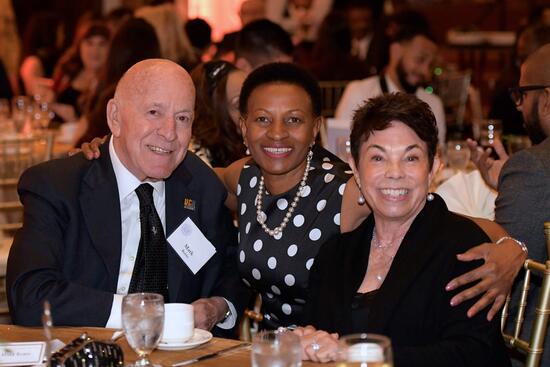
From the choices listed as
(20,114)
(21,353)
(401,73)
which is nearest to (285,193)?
(21,353)

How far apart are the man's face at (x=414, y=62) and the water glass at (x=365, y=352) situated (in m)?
4.89

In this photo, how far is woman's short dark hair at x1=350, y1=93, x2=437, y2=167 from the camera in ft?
9.02

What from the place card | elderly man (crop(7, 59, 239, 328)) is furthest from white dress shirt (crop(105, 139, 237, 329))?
the place card

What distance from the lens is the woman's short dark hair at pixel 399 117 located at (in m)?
2.75

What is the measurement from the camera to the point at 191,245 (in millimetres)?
3283

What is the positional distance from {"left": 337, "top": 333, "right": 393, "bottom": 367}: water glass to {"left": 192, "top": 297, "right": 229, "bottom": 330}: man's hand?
1161 mm

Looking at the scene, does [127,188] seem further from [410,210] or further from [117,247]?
[410,210]

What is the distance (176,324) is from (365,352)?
2.33 ft

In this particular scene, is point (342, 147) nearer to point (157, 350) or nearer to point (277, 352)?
point (157, 350)

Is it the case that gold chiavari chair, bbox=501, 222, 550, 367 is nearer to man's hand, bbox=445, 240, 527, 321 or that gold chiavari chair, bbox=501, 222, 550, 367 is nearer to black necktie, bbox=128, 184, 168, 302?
man's hand, bbox=445, 240, 527, 321

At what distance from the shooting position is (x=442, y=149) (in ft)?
18.3

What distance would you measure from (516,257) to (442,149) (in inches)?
113

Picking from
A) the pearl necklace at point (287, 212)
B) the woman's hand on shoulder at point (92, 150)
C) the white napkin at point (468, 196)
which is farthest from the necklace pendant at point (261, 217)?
the white napkin at point (468, 196)

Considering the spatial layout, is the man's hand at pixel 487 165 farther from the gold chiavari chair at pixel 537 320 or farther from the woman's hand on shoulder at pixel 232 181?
the gold chiavari chair at pixel 537 320
